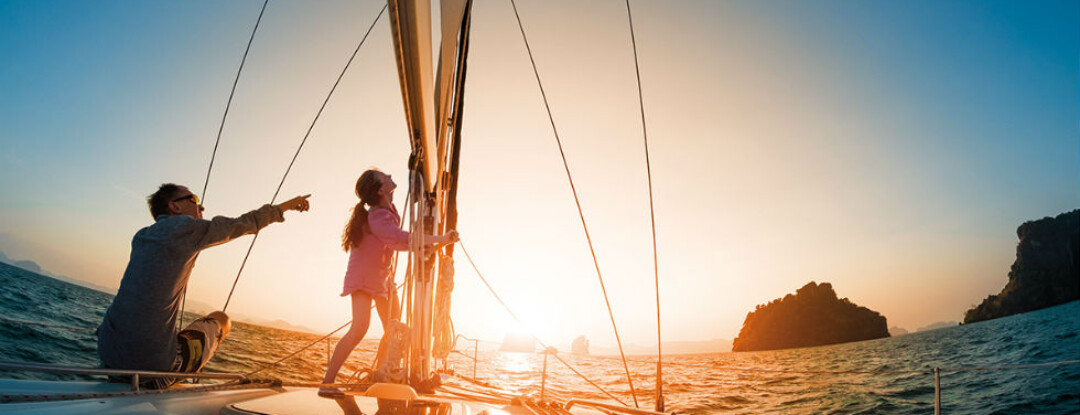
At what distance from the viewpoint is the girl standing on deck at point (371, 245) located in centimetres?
259

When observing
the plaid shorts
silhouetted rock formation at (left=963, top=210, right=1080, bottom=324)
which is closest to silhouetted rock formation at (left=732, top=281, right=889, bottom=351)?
silhouetted rock formation at (left=963, top=210, right=1080, bottom=324)

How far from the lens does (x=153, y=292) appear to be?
1881 millimetres

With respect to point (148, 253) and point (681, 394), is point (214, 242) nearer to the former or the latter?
point (148, 253)

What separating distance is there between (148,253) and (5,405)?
773 millimetres

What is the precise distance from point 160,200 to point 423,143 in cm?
125

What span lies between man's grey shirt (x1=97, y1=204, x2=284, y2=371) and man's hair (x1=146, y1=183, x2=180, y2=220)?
5.6 inches

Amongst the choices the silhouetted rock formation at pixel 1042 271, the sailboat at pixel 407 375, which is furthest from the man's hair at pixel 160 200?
the silhouetted rock formation at pixel 1042 271

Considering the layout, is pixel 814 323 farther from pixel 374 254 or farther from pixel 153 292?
pixel 153 292

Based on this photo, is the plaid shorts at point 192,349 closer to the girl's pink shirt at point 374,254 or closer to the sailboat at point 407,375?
the sailboat at point 407,375

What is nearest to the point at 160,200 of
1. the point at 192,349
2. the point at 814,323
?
the point at 192,349

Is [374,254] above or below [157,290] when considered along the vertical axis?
above

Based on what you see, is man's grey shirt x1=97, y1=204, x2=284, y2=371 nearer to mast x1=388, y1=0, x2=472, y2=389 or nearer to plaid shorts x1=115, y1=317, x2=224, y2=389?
plaid shorts x1=115, y1=317, x2=224, y2=389

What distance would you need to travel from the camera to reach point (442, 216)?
3.96m

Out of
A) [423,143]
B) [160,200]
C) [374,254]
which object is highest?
[423,143]
